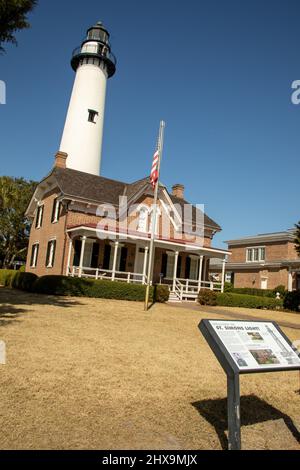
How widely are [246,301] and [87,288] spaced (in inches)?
432

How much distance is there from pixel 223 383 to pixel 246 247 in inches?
1519

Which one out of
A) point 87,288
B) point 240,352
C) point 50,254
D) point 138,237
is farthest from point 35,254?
point 240,352

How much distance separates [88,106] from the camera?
36469 mm

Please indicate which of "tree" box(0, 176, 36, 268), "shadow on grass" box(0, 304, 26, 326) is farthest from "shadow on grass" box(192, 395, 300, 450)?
"tree" box(0, 176, 36, 268)

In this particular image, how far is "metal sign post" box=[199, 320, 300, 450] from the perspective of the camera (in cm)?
435

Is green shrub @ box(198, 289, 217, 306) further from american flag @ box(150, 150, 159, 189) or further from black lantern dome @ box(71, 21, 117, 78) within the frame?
black lantern dome @ box(71, 21, 117, 78)

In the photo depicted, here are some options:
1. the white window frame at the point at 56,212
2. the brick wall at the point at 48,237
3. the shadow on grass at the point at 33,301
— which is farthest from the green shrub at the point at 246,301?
the white window frame at the point at 56,212

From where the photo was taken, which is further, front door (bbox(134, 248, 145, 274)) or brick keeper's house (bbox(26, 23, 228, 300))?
front door (bbox(134, 248, 145, 274))

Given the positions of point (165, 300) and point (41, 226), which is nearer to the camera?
point (165, 300)

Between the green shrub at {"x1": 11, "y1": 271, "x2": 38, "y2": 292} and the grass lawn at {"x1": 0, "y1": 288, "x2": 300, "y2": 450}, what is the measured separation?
459 inches

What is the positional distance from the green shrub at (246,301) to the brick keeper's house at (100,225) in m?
2.48

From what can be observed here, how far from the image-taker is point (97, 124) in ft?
119
